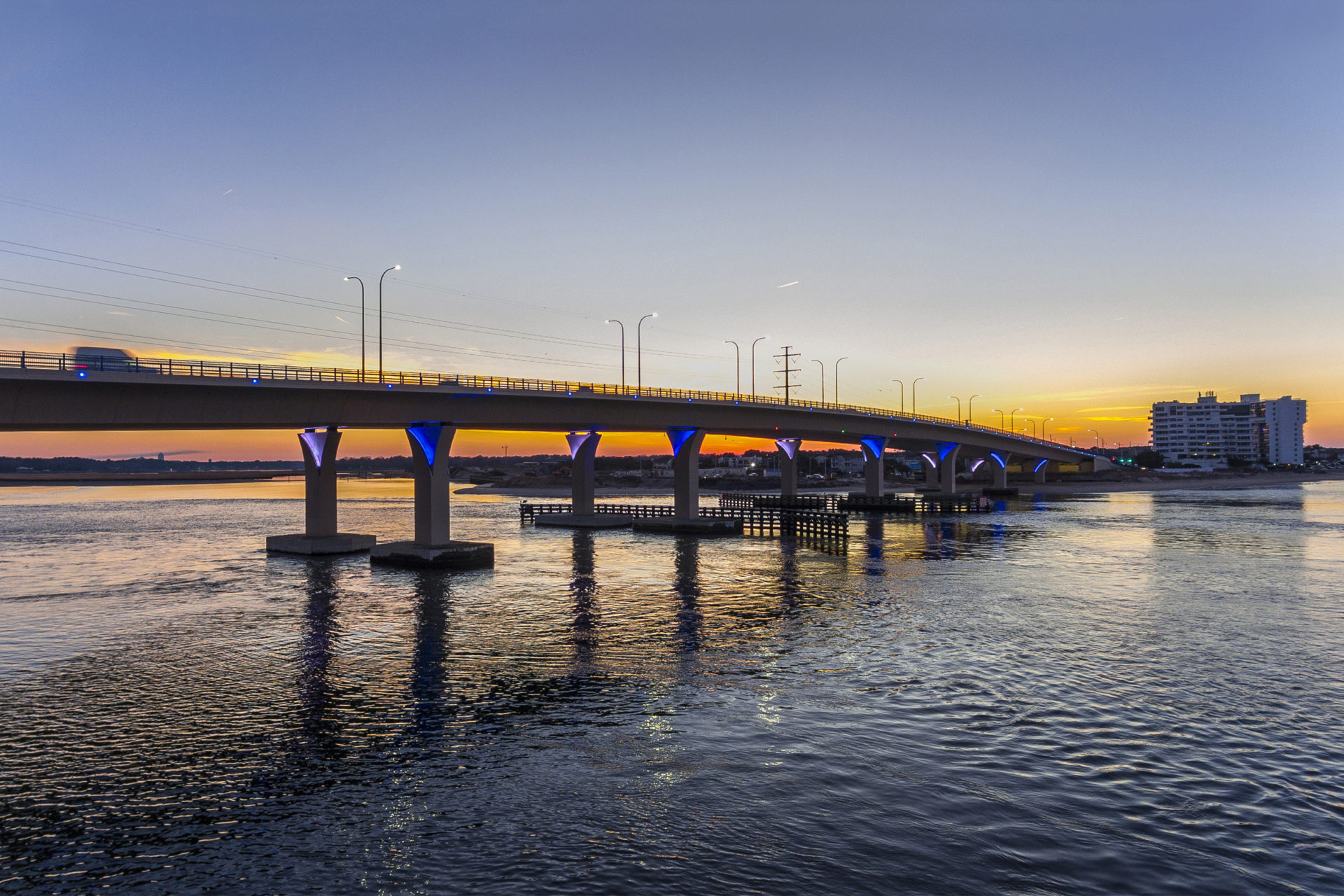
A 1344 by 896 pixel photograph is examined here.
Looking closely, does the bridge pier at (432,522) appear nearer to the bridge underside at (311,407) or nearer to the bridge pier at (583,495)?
the bridge underside at (311,407)

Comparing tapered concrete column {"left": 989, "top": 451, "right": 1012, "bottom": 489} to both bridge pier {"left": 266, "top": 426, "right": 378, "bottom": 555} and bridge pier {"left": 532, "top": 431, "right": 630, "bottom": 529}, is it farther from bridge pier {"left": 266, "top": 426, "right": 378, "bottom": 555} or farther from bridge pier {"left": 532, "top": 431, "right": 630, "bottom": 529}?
bridge pier {"left": 266, "top": 426, "right": 378, "bottom": 555}

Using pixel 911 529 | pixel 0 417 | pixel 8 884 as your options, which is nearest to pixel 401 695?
pixel 8 884

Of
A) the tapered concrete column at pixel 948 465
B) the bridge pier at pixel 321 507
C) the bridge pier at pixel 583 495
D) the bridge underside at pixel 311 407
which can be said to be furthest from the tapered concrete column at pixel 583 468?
the tapered concrete column at pixel 948 465

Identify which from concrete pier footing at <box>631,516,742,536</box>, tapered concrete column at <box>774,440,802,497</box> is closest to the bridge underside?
concrete pier footing at <box>631,516,742,536</box>

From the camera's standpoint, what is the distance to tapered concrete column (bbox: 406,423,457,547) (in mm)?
49312

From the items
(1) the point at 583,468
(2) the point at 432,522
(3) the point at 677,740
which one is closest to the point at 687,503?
(1) the point at 583,468

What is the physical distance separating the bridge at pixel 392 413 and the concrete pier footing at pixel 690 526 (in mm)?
152

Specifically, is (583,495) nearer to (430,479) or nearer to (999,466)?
(430,479)

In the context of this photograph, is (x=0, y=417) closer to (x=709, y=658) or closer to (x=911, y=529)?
(x=709, y=658)

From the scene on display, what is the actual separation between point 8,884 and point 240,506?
14259 centimetres

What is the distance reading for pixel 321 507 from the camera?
54906 millimetres

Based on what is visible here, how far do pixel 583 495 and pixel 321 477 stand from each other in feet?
102

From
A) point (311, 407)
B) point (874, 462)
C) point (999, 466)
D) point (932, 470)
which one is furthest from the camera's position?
point (999, 466)

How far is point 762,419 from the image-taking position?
8288cm
